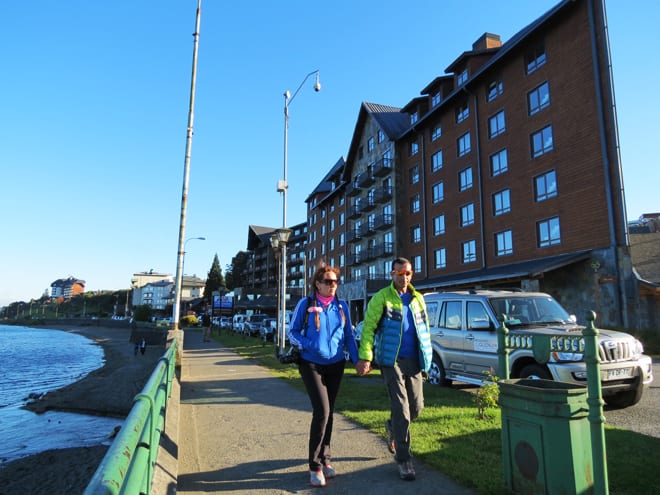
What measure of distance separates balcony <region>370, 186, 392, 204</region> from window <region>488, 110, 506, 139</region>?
12.4 metres

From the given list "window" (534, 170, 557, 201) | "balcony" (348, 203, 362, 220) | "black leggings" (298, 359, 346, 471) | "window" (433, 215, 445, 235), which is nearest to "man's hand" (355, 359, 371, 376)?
"black leggings" (298, 359, 346, 471)

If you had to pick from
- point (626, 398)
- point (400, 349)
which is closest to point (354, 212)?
point (626, 398)

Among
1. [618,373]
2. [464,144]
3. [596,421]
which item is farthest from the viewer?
[464,144]

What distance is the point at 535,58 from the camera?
84.8 feet

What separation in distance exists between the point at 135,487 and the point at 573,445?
2.82m

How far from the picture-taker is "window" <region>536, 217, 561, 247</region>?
23473mm

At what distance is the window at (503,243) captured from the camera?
88.0ft

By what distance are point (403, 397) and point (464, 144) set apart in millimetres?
30476

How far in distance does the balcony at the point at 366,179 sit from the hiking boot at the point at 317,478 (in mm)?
39628

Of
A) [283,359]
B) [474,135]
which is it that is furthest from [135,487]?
[474,135]

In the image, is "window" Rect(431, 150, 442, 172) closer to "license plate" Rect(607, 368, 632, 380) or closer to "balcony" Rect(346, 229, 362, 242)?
"balcony" Rect(346, 229, 362, 242)

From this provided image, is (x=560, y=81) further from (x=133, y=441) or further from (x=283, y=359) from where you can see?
(x=133, y=441)

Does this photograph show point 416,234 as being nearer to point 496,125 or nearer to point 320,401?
point 496,125

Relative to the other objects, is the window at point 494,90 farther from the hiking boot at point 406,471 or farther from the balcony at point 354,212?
the hiking boot at point 406,471
